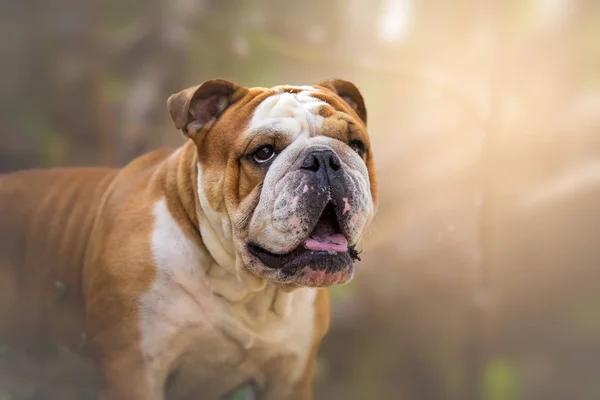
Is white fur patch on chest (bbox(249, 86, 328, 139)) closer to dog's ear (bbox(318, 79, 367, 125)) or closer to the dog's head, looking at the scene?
the dog's head

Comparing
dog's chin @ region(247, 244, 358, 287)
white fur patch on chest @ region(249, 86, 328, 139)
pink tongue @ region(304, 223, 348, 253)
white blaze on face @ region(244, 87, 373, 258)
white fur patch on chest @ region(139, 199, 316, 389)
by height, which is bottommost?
white fur patch on chest @ region(139, 199, 316, 389)

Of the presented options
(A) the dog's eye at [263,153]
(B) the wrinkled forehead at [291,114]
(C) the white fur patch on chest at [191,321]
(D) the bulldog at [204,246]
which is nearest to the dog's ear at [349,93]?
(D) the bulldog at [204,246]

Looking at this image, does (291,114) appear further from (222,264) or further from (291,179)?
(222,264)

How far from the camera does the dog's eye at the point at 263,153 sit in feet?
3.54

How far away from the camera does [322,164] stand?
102 centimetres

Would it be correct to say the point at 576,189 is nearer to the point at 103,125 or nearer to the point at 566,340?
the point at 566,340

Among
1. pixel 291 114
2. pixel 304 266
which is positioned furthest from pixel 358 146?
pixel 304 266

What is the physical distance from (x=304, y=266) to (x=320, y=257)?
0.09 ft

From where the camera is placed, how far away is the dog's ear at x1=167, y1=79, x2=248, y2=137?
1116 millimetres

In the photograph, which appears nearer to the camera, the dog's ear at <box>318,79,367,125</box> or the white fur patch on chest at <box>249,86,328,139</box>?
the white fur patch on chest at <box>249,86,328,139</box>

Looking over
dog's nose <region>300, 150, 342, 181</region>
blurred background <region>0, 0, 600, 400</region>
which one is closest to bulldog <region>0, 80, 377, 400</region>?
dog's nose <region>300, 150, 342, 181</region>

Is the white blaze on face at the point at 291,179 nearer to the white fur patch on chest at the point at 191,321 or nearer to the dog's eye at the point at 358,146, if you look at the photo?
the dog's eye at the point at 358,146

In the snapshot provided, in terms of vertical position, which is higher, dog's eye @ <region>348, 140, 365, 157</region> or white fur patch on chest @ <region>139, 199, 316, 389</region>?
dog's eye @ <region>348, 140, 365, 157</region>

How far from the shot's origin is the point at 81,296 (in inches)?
50.0
